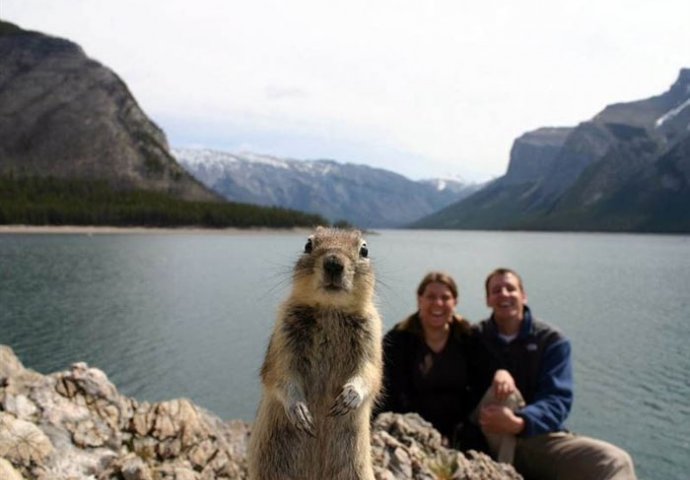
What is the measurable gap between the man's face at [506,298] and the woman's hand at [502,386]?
3.67 feet

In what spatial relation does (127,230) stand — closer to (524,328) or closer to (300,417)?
(524,328)

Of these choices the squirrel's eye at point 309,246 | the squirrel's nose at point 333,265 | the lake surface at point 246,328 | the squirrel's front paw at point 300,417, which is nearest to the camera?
the squirrel's front paw at point 300,417

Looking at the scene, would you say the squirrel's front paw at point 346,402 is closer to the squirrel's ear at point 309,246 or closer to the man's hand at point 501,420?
the squirrel's ear at point 309,246

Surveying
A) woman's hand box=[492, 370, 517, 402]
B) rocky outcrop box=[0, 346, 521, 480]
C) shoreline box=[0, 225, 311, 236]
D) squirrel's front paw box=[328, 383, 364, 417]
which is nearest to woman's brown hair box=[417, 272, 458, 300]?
woman's hand box=[492, 370, 517, 402]

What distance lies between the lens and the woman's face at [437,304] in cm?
1007

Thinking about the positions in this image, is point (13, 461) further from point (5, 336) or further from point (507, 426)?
point (5, 336)

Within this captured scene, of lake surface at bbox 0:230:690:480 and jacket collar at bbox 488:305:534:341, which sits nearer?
jacket collar at bbox 488:305:534:341

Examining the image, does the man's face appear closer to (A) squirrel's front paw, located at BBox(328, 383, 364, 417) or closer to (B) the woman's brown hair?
(B) the woman's brown hair

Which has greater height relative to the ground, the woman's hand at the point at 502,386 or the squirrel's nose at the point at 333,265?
the squirrel's nose at the point at 333,265

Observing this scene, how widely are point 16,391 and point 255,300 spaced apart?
142 ft

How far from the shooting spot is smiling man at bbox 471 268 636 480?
9609mm

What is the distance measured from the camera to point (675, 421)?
80.3ft

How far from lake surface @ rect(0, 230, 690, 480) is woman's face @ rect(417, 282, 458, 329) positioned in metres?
1.00

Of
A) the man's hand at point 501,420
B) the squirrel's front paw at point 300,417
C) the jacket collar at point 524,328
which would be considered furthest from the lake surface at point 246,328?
the man's hand at point 501,420
